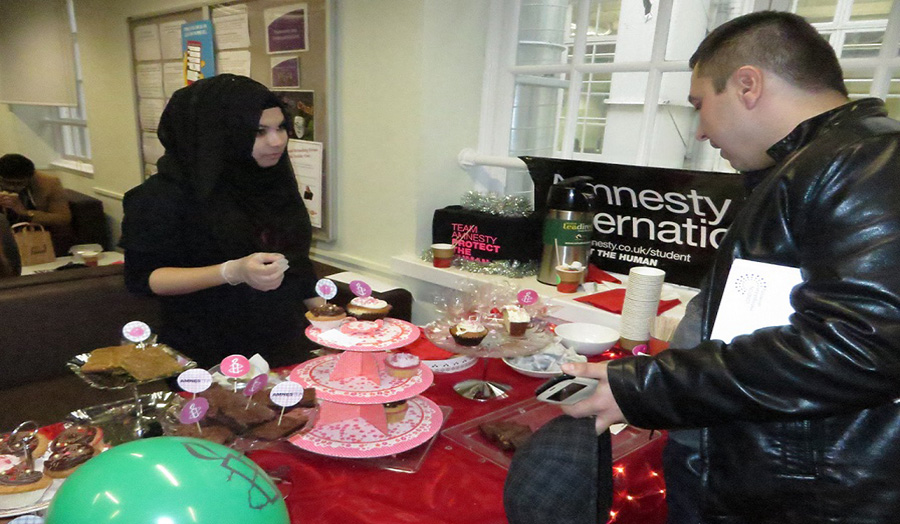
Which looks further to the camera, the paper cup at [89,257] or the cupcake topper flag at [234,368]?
the paper cup at [89,257]

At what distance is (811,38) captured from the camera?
82cm

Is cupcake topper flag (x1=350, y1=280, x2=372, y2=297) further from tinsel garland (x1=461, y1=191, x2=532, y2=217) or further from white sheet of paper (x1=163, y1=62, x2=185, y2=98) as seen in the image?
white sheet of paper (x1=163, y1=62, x2=185, y2=98)

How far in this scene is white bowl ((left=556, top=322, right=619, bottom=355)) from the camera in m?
1.58

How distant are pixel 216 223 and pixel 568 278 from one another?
1197 mm

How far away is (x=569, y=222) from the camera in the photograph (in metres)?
1.94

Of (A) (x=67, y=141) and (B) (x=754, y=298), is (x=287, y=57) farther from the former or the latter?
(A) (x=67, y=141)

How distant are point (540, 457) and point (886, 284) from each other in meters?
0.46

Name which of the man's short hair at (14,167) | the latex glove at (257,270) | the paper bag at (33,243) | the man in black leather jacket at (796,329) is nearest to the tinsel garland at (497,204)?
the latex glove at (257,270)

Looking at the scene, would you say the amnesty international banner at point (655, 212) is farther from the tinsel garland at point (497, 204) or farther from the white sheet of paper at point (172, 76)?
the white sheet of paper at point (172, 76)

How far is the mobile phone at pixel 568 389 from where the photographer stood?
2.81 ft

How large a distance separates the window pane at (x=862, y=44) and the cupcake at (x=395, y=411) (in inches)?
68.8

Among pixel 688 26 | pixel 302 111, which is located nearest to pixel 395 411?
pixel 688 26

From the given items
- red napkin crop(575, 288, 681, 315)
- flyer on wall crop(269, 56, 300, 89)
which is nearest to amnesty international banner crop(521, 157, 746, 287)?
red napkin crop(575, 288, 681, 315)

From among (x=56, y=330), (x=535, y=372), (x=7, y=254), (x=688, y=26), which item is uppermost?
(x=688, y=26)
